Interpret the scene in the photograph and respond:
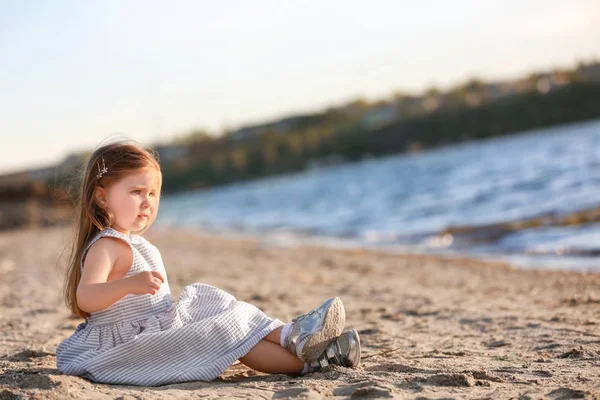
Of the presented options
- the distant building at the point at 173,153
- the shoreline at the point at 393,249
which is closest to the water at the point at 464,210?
the shoreline at the point at 393,249

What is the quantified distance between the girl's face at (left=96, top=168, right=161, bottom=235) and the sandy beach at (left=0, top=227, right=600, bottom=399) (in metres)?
0.60

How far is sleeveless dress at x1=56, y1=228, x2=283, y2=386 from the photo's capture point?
243cm

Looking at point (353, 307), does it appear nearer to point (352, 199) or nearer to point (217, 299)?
point (217, 299)

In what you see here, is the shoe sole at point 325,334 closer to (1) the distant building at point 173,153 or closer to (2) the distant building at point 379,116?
(2) the distant building at point 379,116

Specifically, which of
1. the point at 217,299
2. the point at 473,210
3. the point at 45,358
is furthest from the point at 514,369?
the point at 473,210

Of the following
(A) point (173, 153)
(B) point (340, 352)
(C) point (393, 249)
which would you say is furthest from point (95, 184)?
(A) point (173, 153)

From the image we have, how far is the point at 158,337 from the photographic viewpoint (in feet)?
7.98

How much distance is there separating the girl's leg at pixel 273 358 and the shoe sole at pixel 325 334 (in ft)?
0.19

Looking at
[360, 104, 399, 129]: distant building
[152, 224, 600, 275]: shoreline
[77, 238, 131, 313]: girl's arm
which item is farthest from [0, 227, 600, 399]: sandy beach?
[360, 104, 399, 129]: distant building

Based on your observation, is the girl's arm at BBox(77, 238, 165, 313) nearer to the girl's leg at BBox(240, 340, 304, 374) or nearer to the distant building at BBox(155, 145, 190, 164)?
the girl's leg at BBox(240, 340, 304, 374)

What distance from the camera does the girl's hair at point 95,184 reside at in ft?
8.30

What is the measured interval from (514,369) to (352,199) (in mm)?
12379

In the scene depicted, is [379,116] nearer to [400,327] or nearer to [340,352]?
[400,327]

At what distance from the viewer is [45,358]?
2816 mm
